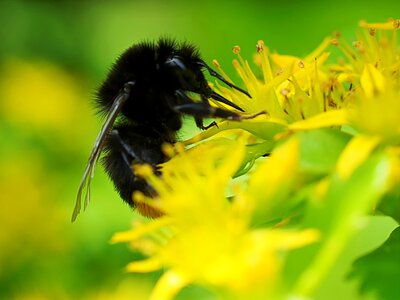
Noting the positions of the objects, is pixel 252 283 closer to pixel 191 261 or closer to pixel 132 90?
pixel 191 261

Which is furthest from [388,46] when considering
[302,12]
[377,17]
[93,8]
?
[93,8]

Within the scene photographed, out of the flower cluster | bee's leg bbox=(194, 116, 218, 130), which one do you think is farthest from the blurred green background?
the flower cluster

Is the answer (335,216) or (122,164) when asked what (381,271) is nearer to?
(335,216)

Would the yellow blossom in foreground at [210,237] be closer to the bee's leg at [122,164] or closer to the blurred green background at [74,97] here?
the bee's leg at [122,164]

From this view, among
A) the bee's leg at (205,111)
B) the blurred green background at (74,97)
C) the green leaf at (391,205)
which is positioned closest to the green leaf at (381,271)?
the green leaf at (391,205)

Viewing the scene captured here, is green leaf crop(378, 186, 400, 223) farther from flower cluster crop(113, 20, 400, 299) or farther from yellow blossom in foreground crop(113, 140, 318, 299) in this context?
yellow blossom in foreground crop(113, 140, 318, 299)

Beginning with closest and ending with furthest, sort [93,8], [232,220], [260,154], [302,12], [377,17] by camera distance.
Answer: [232,220]
[260,154]
[377,17]
[302,12]
[93,8]
